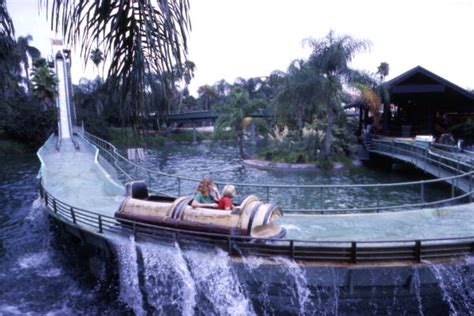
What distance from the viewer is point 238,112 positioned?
123 ft

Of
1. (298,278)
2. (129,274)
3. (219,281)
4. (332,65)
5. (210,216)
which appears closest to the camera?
(298,278)

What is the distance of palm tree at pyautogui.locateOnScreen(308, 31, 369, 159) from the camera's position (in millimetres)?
31141

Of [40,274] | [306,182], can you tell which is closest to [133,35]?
[40,274]

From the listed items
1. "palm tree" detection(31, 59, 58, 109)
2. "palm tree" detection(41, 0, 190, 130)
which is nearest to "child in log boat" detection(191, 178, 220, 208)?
"palm tree" detection(41, 0, 190, 130)

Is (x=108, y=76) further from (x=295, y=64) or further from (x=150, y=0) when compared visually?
(x=295, y=64)

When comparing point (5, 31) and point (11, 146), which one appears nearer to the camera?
point (5, 31)

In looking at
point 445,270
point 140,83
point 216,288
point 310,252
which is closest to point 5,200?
point 216,288

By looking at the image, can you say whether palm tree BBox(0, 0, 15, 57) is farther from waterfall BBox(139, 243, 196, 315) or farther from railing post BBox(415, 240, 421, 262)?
railing post BBox(415, 240, 421, 262)

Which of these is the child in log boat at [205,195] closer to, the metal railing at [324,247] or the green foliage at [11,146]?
the metal railing at [324,247]

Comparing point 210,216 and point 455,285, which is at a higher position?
point 210,216

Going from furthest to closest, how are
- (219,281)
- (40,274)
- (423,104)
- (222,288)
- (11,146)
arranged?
(11,146) < (423,104) < (40,274) < (222,288) < (219,281)

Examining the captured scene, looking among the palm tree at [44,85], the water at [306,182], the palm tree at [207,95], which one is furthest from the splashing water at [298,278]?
the palm tree at [207,95]

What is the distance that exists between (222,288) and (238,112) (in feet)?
97.4

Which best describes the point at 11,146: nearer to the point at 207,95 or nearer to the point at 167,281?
the point at 167,281
